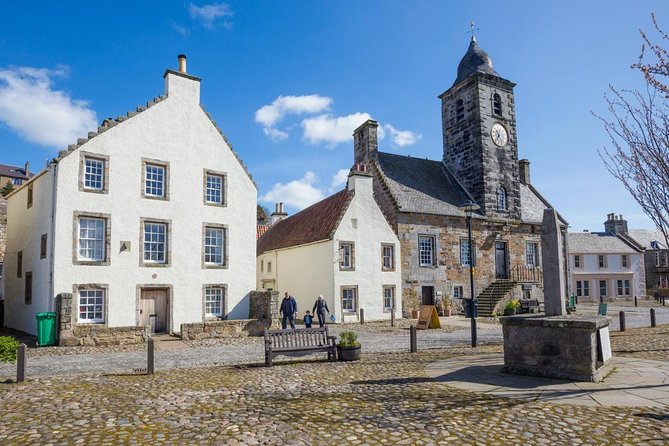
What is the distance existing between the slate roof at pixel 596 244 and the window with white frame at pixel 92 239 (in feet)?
159

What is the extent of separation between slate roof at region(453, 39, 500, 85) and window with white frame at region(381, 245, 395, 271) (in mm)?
16683

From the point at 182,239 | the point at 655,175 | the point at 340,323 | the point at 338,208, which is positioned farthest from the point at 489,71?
the point at 655,175

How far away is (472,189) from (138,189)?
79.7 feet

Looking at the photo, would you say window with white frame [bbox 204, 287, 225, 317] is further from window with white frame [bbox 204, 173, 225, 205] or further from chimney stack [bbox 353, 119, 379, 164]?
chimney stack [bbox 353, 119, 379, 164]

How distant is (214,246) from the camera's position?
22.3m

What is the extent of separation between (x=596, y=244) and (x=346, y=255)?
39.7 meters

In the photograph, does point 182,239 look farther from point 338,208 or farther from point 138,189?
point 338,208

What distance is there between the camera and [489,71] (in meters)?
36.8

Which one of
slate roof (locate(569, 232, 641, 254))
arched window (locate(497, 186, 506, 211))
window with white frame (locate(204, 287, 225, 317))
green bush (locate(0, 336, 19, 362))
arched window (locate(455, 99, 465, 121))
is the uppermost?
arched window (locate(455, 99, 465, 121))

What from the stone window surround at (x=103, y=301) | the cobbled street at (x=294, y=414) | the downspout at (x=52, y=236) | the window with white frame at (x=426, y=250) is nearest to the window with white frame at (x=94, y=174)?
the downspout at (x=52, y=236)

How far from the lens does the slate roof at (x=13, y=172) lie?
78875mm

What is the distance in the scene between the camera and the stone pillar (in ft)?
34.0

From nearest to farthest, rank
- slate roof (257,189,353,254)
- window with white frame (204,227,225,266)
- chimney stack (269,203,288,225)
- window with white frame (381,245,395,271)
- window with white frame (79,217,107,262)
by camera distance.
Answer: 1. window with white frame (79,217,107,262)
2. window with white frame (204,227,225,266)
3. slate roof (257,189,353,254)
4. window with white frame (381,245,395,271)
5. chimney stack (269,203,288,225)

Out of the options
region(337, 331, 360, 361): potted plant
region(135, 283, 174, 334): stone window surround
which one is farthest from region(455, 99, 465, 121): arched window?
region(337, 331, 360, 361): potted plant
